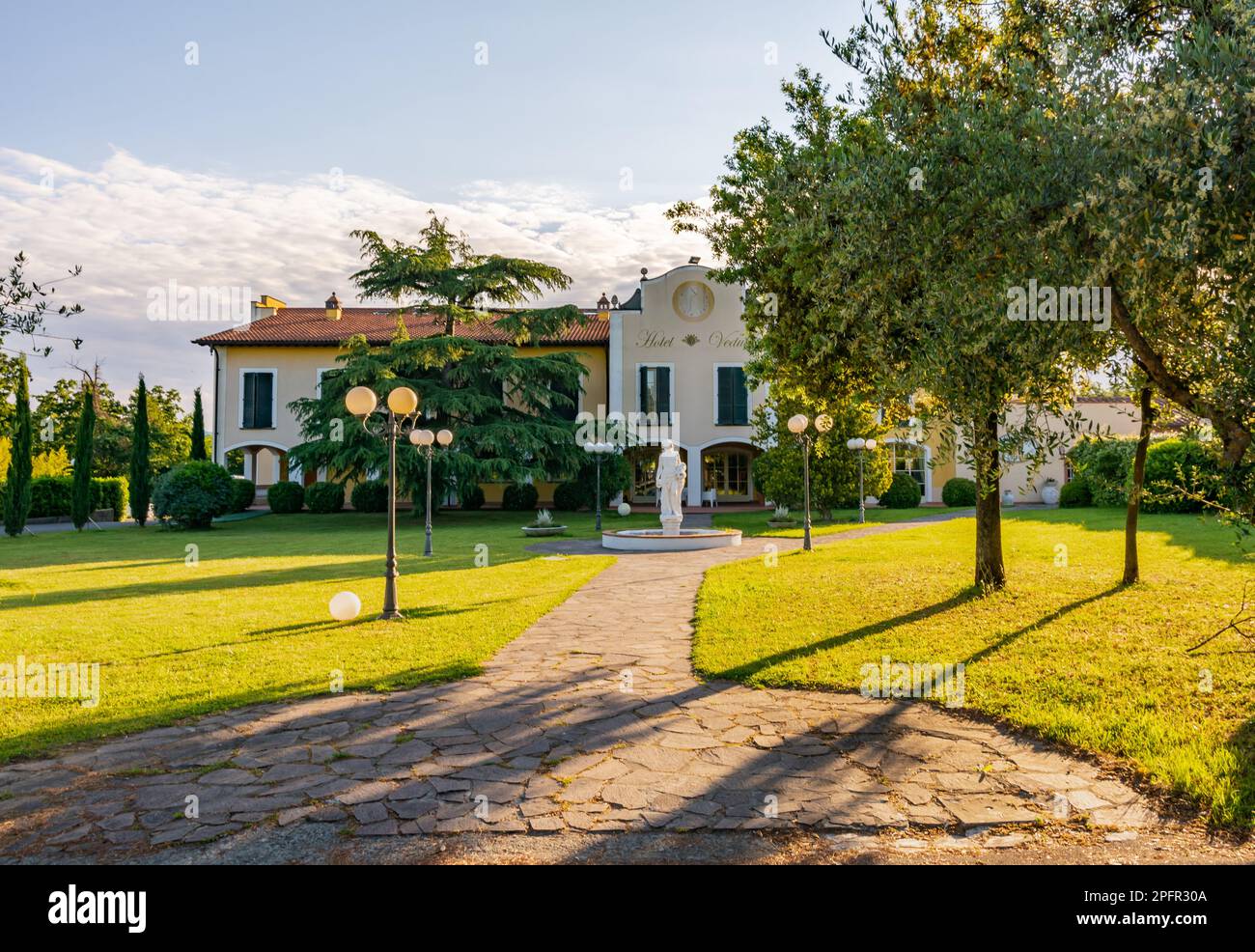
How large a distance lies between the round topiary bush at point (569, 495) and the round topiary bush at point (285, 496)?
10403mm

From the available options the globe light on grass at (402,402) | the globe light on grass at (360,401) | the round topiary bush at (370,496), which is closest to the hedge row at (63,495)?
Result: the round topiary bush at (370,496)

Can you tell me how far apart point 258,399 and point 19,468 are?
10.7 metres

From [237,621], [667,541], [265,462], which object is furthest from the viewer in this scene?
[265,462]

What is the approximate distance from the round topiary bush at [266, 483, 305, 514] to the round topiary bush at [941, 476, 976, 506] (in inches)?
1034

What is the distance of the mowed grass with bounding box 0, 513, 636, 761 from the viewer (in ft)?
18.9

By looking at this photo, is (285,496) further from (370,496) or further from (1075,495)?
(1075,495)

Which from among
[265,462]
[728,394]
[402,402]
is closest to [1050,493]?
[728,394]

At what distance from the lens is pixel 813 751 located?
450 cm

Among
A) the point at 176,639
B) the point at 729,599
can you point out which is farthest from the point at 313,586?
the point at 729,599

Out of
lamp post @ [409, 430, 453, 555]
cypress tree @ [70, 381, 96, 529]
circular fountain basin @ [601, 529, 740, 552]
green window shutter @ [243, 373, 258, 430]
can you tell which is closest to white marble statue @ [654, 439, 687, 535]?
circular fountain basin @ [601, 529, 740, 552]

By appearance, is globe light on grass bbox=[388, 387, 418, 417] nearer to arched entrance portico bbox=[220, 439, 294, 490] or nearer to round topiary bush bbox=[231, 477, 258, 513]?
round topiary bush bbox=[231, 477, 258, 513]

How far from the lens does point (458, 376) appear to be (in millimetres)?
27953
